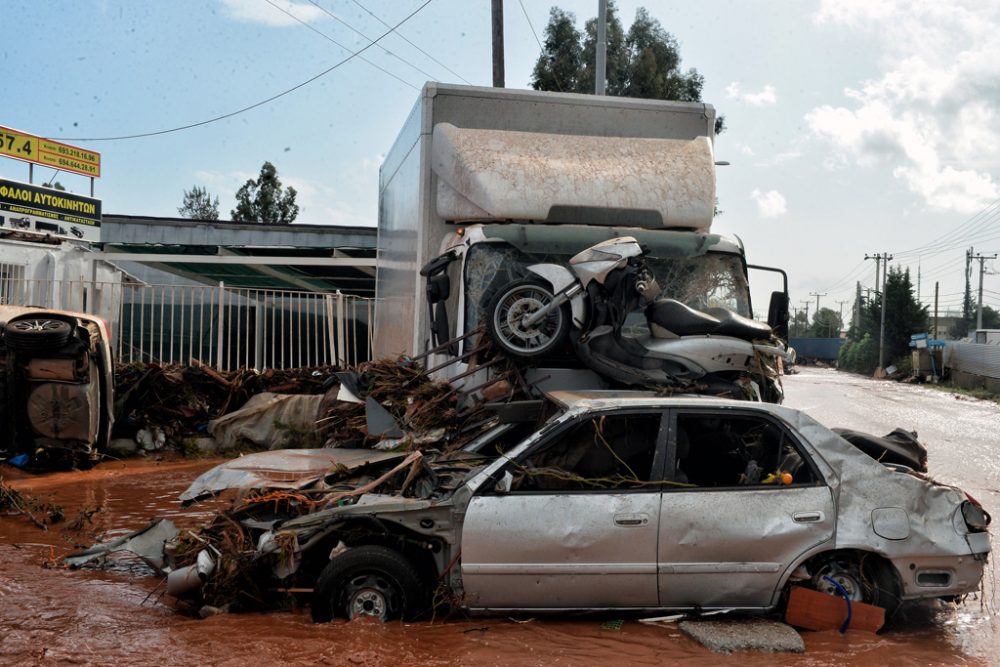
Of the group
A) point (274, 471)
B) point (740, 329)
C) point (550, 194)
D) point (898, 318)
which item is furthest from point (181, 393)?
point (898, 318)

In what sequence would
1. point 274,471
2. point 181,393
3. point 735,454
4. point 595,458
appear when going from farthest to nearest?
point 181,393
point 274,471
point 735,454
point 595,458

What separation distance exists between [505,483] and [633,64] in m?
23.9

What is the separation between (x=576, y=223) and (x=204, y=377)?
8187 mm

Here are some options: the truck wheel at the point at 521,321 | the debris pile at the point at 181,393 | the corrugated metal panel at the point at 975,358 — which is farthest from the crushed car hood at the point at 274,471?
the corrugated metal panel at the point at 975,358

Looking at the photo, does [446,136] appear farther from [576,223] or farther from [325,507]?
[325,507]

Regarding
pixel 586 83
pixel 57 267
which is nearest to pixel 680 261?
pixel 57 267

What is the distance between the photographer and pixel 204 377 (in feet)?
45.0

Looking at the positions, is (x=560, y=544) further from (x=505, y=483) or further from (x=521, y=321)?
(x=521, y=321)

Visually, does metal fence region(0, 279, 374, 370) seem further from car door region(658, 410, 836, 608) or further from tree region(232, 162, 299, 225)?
tree region(232, 162, 299, 225)

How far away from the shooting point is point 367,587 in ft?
15.9

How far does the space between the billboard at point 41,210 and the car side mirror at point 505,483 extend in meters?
22.4

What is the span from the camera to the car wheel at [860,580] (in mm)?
4906

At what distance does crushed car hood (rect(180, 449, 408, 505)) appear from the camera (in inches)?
235

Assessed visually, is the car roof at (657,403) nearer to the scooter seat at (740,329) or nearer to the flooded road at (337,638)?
the flooded road at (337,638)
